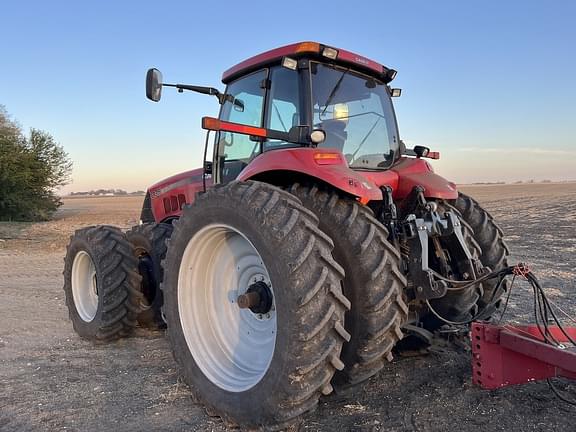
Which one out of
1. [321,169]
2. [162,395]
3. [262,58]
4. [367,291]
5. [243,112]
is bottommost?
[162,395]

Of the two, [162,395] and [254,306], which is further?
[162,395]

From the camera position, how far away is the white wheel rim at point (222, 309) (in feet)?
10.3

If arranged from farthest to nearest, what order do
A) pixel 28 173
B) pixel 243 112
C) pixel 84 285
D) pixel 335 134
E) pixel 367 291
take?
pixel 28 173 < pixel 84 285 < pixel 243 112 < pixel 335 134 < pixel 367 291

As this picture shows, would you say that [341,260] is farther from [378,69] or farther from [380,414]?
[378,69]

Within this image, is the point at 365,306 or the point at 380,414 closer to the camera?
the point at 365,306

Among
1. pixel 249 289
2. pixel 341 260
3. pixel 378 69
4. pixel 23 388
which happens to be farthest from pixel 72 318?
pixel 378 69

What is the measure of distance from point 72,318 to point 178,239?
258cm

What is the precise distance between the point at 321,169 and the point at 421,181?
106 centimetres

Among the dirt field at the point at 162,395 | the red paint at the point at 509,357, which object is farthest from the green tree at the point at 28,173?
the red paint at the point at 509,357

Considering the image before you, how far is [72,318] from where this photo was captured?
200 inches

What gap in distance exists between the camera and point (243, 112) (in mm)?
4273

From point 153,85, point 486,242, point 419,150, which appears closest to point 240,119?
point 153,85

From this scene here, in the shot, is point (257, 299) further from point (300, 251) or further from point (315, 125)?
point (315, 125)

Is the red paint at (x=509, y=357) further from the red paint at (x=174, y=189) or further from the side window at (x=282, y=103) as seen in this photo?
the red paint at (x=174, y=189)
